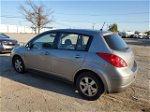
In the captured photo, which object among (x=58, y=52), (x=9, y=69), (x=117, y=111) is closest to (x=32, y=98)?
(x=58, y=52)

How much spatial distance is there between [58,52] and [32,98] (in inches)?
51.6

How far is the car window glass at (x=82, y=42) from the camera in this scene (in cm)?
453

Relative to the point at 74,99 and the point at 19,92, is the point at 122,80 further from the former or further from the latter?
the point at 19,92

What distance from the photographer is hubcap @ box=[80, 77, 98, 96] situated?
436 centimetres

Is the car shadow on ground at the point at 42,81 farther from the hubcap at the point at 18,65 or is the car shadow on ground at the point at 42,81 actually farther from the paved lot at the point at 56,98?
the hubcap at the point at 18,65

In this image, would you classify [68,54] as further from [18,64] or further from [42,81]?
[18,64]

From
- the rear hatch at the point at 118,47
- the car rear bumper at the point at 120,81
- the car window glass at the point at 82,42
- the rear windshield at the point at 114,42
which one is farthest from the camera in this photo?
the car window glass at the point at 82,42

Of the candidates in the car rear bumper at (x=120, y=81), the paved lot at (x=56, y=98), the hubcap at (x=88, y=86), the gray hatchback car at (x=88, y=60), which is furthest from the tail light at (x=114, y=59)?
the paved lot at (x=56, y=98)

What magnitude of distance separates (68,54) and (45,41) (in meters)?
1.09

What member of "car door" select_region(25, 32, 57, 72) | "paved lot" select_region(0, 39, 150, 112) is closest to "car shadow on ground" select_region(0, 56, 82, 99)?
"paved lot" select_region(0, 39, 150, 112)

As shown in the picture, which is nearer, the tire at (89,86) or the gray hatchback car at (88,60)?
the gray hatchback car at (88,60)

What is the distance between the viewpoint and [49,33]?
17.7ft

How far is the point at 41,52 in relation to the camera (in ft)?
17.8

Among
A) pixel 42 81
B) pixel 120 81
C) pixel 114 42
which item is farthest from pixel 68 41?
pixel 120 81
